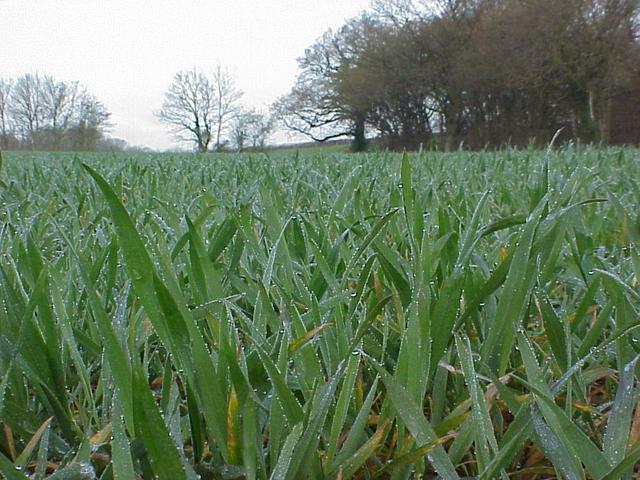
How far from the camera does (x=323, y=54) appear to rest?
1195 inches

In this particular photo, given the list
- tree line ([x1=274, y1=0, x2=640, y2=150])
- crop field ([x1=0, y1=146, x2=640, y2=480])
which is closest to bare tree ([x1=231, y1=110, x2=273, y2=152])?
tree line ([x1=274, y1=0, x2=640, y2=150])

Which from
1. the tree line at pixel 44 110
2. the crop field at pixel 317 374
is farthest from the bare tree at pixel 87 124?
the crop field at pixel 317 374

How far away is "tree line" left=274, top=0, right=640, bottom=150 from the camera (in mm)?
17609

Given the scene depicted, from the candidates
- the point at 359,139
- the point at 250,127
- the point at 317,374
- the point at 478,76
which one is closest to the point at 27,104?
the point at 250,127

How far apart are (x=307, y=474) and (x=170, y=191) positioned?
1.57 metres

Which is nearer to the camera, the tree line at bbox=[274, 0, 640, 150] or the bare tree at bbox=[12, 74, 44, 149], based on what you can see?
the tree line at bbox=[274, 0, 640, 150]

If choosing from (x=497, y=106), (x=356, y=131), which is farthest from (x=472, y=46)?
(x=356, y=131)

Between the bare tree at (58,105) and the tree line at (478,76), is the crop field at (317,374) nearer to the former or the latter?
the tree line at (478,76)

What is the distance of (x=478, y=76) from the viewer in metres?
20.5

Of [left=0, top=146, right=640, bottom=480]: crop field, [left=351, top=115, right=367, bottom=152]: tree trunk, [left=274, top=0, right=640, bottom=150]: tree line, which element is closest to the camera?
[left=0, top=146, right=640, bottom=480]: crop field

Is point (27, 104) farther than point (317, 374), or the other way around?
point (27, 104)

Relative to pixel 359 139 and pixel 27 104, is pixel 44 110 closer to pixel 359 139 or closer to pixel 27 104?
pixel 27 104

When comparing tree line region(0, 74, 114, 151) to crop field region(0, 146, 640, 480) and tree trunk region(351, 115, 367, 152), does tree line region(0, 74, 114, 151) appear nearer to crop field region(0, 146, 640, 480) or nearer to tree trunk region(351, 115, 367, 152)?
tree trunk region(351, 115, 367, 152)

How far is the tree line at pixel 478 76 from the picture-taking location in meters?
17.6
